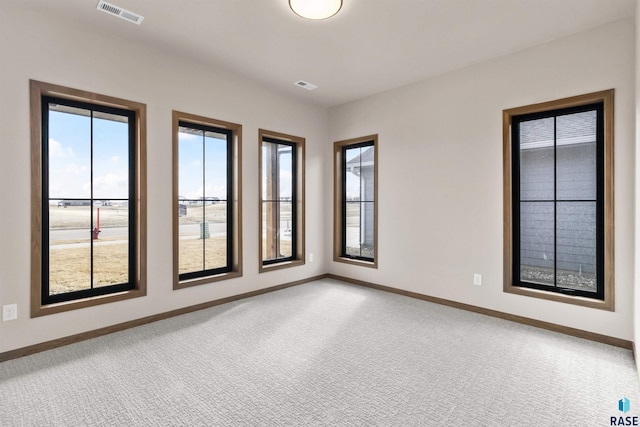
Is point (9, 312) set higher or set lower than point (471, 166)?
lower

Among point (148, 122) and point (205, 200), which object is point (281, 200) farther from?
point (148, 122)

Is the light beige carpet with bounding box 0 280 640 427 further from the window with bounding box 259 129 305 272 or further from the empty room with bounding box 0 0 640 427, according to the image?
the window with bounding box 259 129 305 272

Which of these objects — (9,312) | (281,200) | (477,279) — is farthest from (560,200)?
(9,312)

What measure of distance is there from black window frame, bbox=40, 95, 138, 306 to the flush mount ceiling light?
1956mm

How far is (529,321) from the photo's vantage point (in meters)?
3.29

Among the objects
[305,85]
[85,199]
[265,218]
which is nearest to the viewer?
[85,199]

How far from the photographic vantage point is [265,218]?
4.64 m

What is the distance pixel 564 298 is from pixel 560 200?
956 millimetres

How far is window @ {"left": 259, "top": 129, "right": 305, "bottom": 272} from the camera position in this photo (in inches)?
181

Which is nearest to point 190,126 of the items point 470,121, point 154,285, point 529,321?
point 154,285

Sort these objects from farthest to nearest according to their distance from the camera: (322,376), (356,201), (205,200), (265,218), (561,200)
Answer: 1. (356,201)
2. (265,218)
3. (205,200)
4. (561,200)
5. (322,376)

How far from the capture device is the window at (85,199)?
9.04ft

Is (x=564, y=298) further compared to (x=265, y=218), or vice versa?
(x=265, y=218)

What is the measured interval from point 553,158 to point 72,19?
4690mm
